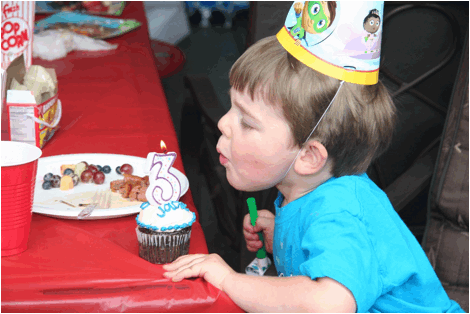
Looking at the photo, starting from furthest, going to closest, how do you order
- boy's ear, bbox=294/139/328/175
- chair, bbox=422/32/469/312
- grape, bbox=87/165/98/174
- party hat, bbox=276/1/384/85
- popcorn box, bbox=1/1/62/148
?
chair, bbox=422/32/469/312, popcorn box, bbox=1/1/62/148, grape, bbox=87/165/98/174, boy's ear, bbox=294/139/328/175, party hat, bbox=276/1/384/85

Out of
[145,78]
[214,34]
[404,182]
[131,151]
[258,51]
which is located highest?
[258,51]

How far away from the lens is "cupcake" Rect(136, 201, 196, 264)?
81 centimetres

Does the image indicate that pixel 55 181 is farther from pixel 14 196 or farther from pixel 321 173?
pixel 321 173

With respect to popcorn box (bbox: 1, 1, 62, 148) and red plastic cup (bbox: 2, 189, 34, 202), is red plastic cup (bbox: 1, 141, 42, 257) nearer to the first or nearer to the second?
red plastic cup (bbox: 2, 189, 34, 202)

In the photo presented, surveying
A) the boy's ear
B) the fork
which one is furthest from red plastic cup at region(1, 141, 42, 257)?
the boy's ear

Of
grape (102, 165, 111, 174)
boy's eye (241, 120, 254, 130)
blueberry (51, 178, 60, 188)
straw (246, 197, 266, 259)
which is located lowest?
straw (246, 197, 266, 259)

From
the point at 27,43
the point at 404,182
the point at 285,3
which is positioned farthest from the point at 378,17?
the point at 285,3

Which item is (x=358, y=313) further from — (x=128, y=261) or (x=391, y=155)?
(x=391, y=155)

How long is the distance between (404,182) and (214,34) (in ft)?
17.7

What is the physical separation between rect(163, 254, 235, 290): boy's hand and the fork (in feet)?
0.73

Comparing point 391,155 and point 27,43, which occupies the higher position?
point 27,43

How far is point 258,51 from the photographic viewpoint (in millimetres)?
1042

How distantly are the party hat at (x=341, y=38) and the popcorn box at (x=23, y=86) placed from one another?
676mm

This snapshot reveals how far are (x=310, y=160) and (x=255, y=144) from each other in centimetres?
12
